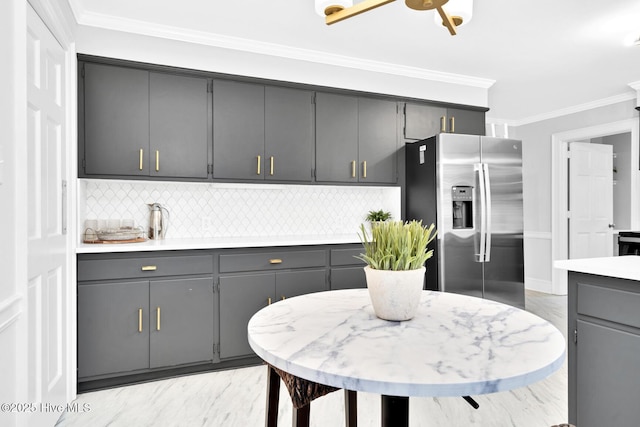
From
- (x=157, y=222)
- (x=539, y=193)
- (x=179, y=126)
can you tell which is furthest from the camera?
(x=539, y=193)

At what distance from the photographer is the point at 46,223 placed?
6.79ft

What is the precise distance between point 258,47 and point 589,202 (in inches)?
192

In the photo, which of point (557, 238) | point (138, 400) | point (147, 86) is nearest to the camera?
point (138, 400)

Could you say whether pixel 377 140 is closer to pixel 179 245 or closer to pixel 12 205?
pixel 179 245

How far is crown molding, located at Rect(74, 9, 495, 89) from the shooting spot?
9.56ft

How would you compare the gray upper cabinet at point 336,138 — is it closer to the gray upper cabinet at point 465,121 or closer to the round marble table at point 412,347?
the gray upper cabinet at point 465,121

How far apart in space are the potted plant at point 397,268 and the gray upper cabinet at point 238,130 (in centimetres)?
234

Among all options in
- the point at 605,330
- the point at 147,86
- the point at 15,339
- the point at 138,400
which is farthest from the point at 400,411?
the point at 147,86

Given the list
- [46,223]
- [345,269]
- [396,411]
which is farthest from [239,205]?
[396,411]

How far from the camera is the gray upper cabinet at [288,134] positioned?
345cm

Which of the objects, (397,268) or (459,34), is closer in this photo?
(397,268)

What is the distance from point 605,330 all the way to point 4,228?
2513 millimetres

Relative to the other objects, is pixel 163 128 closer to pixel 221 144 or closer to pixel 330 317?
pixel 221 144

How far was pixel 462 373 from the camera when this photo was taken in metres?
0.83
